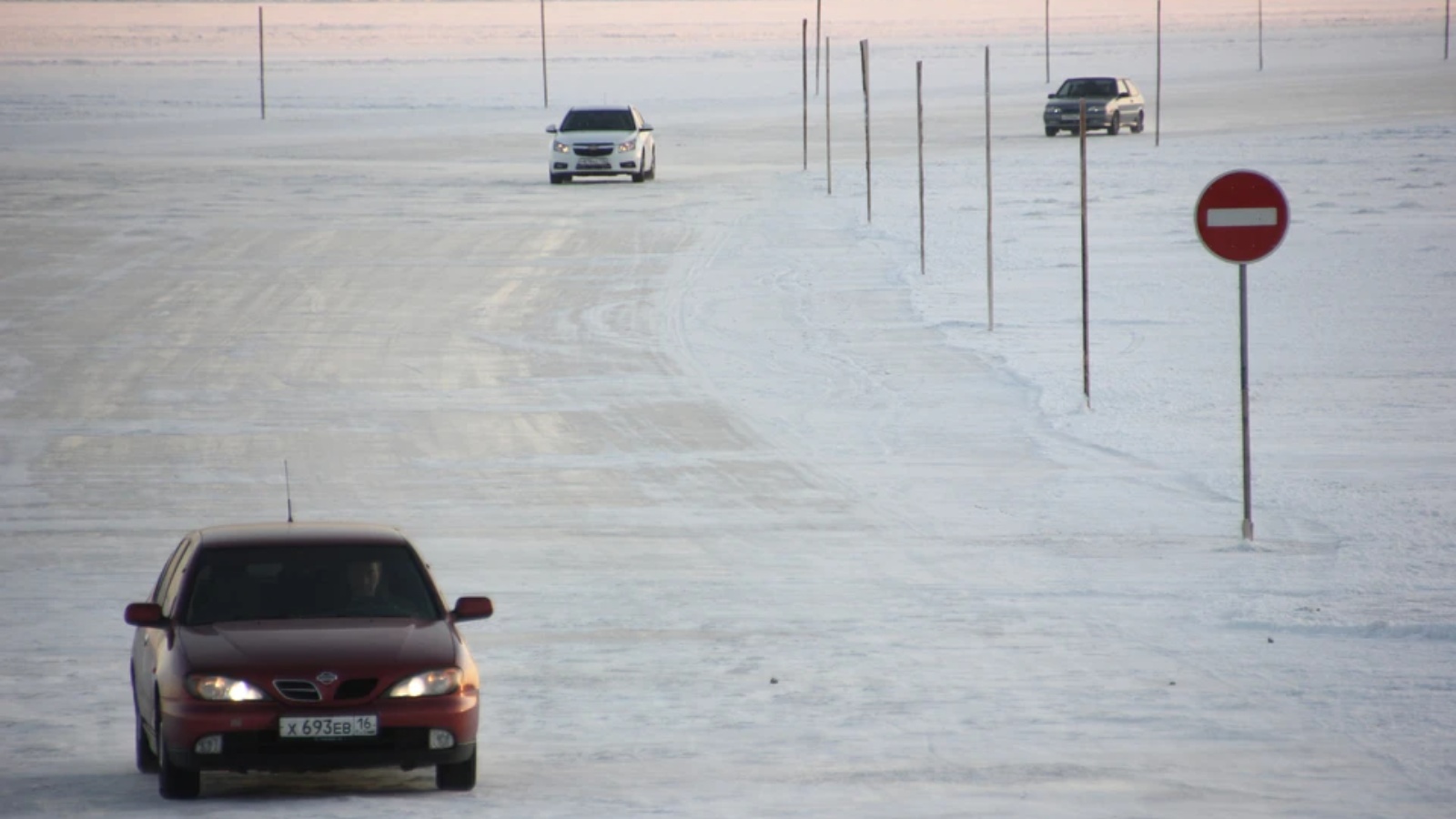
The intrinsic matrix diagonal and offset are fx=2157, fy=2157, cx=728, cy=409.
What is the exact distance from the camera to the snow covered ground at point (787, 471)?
8523 mm

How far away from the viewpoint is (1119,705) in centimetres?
928

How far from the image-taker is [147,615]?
317 inches

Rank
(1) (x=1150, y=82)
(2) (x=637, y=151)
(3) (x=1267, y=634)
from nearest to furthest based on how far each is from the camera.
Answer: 1. (3) (x=1267, y=634)
2. (2) (x=637, y=151)
3. (1) (x=1150, y=82)

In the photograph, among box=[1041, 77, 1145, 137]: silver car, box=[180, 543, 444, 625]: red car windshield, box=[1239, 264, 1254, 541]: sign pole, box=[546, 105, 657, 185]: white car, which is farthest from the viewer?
box=[1041, 77, 1145, 137]: silver car

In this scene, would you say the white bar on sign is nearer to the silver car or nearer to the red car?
the red car

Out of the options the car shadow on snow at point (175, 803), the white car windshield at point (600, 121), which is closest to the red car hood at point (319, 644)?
→ the car shadow on snow at point (175, 803)

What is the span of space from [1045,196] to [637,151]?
898 centimetres

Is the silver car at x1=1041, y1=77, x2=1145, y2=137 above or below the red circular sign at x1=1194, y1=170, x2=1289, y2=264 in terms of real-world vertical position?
above

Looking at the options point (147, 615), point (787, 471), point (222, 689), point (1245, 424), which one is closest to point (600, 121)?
point (787, 471)

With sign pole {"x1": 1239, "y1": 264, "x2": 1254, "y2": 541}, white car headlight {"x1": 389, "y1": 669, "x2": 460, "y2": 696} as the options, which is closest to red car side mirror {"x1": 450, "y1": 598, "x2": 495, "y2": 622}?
white car headlight {"x1": 389, "y1": 669, "x2": 460, "y2": 696}

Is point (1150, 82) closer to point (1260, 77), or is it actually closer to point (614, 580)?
point (1260, 77)

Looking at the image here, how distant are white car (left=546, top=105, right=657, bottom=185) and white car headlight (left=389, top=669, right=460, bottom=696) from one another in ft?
121

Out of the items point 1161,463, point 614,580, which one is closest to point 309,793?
point 614,580

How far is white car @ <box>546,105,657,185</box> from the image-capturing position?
4459 cm
